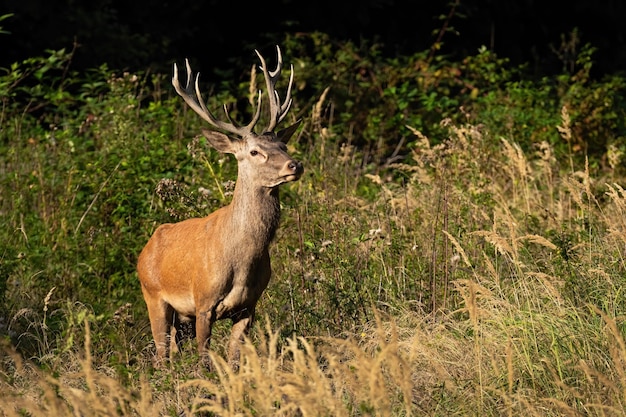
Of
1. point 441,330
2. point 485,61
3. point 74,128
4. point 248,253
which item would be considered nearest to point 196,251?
point 248,253

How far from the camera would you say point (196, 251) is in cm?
628

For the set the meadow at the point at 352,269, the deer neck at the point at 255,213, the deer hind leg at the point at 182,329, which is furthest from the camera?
the deer hind leg at the point at 182,329

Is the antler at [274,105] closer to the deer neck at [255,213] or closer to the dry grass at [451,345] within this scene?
the deer neck at [255,213]

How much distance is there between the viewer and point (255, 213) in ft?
20.1

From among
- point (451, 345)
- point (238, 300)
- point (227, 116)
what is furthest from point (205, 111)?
point (451, 345)

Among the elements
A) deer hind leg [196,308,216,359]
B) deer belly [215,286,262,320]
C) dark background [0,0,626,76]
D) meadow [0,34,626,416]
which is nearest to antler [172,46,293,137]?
meadow [0,34,626,416]

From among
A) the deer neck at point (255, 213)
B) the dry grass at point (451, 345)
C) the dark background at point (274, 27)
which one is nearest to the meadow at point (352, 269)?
the dry grass at point (451, 345)

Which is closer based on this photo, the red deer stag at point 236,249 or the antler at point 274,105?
the red deer stag at point 236,249

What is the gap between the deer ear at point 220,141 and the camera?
6437 millimetres

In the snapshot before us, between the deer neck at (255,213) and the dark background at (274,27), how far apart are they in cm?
665

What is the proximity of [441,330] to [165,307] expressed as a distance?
1.58 metres

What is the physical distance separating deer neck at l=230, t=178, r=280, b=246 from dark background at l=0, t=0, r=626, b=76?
21.8ft

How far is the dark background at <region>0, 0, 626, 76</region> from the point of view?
12828 millimetres

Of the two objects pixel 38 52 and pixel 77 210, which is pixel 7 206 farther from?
pixel 38 52
